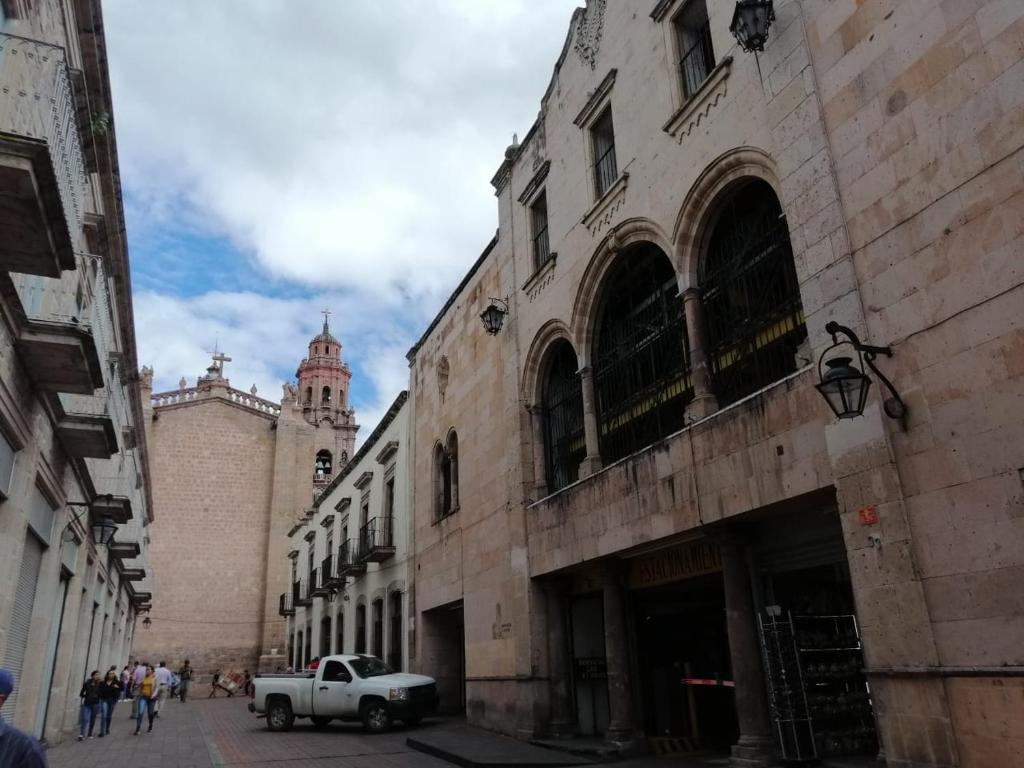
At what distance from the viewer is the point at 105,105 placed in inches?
435

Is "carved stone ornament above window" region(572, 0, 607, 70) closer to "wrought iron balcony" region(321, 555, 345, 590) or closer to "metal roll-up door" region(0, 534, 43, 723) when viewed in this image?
"metal roll-up door" region(0, 534, 43, 723)

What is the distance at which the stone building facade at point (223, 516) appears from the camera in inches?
1634

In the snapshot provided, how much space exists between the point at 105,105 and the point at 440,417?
10.3 m

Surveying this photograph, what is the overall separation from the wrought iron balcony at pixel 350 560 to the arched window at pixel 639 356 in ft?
43.1

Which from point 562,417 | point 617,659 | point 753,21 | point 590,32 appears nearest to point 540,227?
point 590,32

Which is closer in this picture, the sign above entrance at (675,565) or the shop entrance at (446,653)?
the sign above entrance at (675,565)

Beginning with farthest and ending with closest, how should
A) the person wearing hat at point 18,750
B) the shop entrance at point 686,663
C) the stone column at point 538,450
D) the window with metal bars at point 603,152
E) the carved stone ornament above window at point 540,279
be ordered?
the carved stone ornament above window at point 540,279, the stone column at point 538,450, the window with metal bars at point 603,152, the shop entrance at point 686,663, the person wearing hat at point 18,750

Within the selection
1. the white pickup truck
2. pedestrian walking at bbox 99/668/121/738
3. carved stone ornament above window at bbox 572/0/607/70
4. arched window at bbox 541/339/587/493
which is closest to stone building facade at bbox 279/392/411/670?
the white pickup truck

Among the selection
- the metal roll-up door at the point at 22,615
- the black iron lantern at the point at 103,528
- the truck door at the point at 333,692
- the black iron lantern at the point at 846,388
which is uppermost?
the black iron lantern at the point at 103,528

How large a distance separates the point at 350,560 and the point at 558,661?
1417cm

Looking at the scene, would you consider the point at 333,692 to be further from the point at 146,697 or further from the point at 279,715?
the point at 146,697

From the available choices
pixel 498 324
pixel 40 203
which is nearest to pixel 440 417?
pixel 498 324

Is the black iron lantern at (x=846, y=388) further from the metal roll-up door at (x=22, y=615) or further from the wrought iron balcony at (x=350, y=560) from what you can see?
the wrought iron balcony at (x=350, y=560)

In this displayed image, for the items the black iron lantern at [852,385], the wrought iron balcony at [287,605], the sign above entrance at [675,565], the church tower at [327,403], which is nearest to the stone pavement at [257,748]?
the sign above entrance at [675,565]
